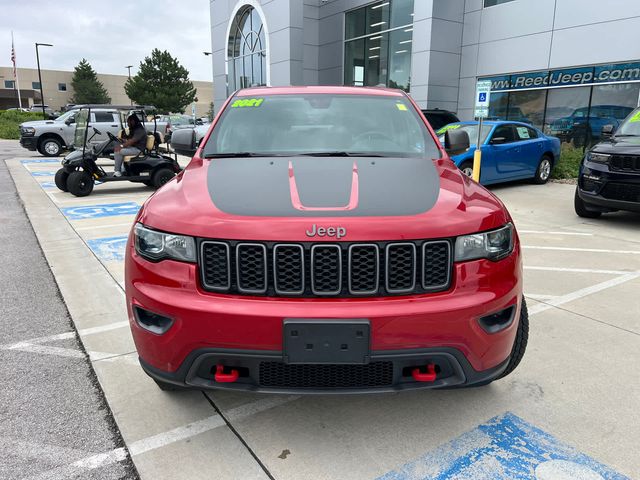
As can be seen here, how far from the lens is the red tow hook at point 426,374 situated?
2.07 meters

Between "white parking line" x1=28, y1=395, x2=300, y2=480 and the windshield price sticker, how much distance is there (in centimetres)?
206

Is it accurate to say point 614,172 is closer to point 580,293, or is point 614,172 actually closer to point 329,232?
point 580,293

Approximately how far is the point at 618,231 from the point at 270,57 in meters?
20.7

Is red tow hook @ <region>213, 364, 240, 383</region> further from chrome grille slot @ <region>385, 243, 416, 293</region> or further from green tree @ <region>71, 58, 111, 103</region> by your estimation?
green tree @ <region>71, 58, 111, 103</region>

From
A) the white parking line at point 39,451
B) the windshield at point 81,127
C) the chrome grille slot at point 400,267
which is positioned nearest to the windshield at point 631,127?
the chrome grille slot at point 400,267

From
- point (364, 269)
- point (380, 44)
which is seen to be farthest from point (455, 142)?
point (380, 44)

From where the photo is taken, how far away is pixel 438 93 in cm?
1770

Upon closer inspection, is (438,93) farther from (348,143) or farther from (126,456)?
(126,456)

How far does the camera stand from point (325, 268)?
6.74 feet

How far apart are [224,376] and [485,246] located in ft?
4.18

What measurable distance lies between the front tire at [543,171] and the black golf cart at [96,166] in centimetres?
856

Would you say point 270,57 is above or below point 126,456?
above

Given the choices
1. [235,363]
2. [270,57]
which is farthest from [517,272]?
[270,57]

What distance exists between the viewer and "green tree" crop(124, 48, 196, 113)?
197 feet
